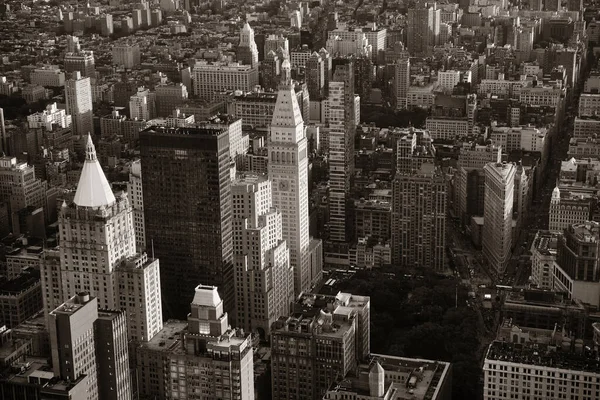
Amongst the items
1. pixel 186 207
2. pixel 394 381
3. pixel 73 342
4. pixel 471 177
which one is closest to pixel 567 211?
pixel 471 177

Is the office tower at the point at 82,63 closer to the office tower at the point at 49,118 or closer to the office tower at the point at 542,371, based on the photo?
the office tower at the point at 49,118

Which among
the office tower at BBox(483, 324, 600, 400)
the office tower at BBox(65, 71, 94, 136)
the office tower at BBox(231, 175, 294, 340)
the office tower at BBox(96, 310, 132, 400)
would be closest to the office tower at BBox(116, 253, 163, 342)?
the office tower at BBox(96, 310, 132, 400)

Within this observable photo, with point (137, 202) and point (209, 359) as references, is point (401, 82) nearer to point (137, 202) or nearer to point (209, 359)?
point (137, 202)

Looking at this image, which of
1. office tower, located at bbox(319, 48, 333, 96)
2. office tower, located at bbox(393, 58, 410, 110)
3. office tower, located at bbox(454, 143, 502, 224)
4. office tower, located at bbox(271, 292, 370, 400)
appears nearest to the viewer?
office tower, located at bbox(271, 292, 370, 400)

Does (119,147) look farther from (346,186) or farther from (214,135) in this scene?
(214,135)

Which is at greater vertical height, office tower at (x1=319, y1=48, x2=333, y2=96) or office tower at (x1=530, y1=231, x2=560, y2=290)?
office tower at (x1=319, y1=48, x2=333, y2=96)

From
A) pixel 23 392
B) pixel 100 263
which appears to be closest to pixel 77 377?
pixel 23 392

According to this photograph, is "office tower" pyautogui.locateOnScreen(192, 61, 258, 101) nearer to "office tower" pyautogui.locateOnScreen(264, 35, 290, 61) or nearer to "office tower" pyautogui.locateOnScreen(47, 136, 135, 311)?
"office tower" pyautogui.locateOnScreen(264, 35, 290, 61)
